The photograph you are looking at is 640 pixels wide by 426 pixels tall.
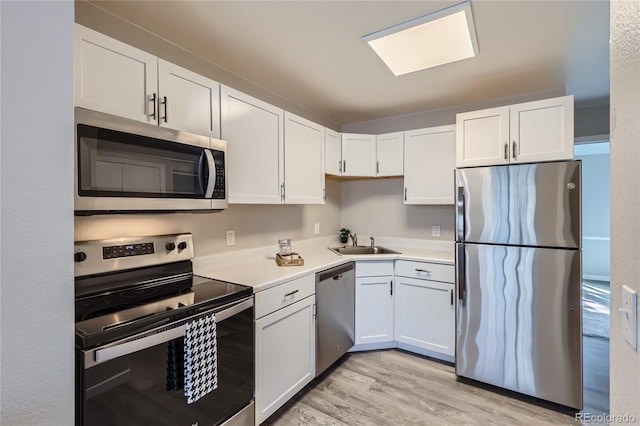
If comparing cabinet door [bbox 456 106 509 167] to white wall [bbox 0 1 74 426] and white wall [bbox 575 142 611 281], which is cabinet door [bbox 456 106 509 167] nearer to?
white wall [bbox 0 1 74 426]

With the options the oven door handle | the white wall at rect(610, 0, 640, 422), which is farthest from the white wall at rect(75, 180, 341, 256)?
the white wall at rect(610, 0, 640, 422)

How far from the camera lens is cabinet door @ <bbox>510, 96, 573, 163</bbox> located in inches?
81.0

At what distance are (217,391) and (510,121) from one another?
259cm

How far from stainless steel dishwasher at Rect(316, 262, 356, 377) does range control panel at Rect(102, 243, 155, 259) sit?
1134 millimetres

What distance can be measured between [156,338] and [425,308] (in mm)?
2174

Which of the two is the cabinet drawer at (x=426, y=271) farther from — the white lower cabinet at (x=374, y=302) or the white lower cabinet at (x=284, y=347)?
the white lower cabinet at (x=284, y=347)

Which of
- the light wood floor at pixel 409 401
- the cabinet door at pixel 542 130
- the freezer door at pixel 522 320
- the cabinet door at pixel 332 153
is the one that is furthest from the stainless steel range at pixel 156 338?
the cabinet door at pixel 542 130

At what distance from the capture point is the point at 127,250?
154 centimetres

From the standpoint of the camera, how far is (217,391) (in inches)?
57.2

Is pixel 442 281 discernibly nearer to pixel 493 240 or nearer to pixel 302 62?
pixel 493 240

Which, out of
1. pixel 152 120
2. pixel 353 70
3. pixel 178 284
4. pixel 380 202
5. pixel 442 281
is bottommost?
pixel 442 281

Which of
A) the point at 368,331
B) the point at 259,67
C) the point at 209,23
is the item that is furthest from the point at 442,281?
the point at 209,23

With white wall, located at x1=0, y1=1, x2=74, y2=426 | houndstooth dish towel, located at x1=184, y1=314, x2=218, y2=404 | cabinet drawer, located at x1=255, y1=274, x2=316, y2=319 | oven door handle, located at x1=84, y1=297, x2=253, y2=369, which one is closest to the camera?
white wall, located at x1=0, y1=1, x2=74, y2=426

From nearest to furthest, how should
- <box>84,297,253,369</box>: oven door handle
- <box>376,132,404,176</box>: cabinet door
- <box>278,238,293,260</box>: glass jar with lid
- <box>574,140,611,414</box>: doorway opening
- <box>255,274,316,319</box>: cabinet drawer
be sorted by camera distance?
<box>84,297,253,369</box>: oven door handle < <box>255,274,316,319</box>: cabinet drawer < <box>278,238,293,260</box>: glass jar with lid < <box>376,132,404,176</box>: cabinet door < <box>574,140,611,414</box>: doorway opening
